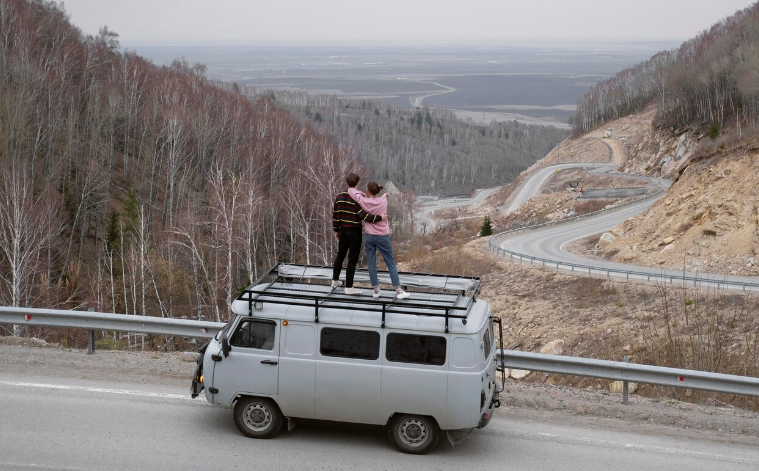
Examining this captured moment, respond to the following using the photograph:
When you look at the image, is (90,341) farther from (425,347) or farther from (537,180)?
(537,180)

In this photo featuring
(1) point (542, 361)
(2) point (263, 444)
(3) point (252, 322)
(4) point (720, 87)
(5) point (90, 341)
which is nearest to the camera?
(2) point (263, 444)

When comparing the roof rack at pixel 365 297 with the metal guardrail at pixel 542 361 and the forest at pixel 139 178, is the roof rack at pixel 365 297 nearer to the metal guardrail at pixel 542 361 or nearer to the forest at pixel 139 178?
the metal guardrail at pixel 542 361

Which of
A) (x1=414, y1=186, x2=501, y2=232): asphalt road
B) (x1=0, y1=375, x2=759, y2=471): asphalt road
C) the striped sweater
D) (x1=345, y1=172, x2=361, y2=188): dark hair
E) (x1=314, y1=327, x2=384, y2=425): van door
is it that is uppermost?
(x1=345, y1=172, x2=361, y2=188): dark hair

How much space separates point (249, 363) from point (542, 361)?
4.87 m

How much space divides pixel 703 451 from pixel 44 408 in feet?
28.8

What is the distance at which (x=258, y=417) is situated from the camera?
32.1ft

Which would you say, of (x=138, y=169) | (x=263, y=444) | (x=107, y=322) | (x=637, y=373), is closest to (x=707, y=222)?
(x=637, y=373)

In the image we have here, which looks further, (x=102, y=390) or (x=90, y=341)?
(x=90, y=341)

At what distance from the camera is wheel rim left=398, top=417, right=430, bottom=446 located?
9469 millimetres

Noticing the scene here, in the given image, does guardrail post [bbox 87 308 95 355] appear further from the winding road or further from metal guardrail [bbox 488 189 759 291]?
the winding road

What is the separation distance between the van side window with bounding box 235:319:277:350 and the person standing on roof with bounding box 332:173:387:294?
53.8 inches

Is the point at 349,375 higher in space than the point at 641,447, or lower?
higher

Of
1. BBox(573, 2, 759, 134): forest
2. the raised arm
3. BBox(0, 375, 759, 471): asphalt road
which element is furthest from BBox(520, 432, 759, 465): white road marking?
BBox(573, 2, 759, 134): forest

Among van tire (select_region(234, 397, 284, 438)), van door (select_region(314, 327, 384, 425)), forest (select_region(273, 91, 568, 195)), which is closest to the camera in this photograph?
van door (select_region(314, 327, 384, 425))
